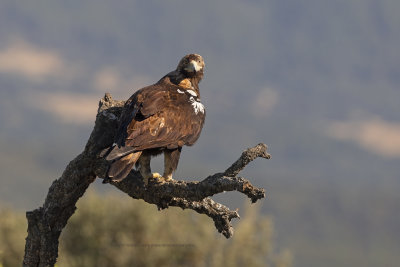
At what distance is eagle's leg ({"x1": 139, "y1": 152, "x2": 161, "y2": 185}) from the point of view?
1191 centimetres

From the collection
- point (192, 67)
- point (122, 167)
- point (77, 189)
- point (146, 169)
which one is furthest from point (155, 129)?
point (192, 67)

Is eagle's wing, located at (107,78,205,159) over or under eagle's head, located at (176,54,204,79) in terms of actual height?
under

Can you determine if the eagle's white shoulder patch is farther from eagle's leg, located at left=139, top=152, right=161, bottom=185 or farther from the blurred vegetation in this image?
the blurred vegetation

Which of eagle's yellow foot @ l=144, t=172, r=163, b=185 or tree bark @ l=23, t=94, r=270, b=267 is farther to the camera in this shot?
tree bark @ l=23, t=94, r=270, b=267

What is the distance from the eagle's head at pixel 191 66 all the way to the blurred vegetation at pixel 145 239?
14788 mm

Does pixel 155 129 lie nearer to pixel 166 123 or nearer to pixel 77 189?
pixel 166 123

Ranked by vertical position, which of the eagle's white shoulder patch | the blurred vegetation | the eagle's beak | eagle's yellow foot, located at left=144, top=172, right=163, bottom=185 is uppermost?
the blurred vegetation

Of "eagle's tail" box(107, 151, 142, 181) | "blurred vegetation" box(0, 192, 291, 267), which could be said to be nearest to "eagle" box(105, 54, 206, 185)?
"eagle's tail" box(107, 151, 142, 181)

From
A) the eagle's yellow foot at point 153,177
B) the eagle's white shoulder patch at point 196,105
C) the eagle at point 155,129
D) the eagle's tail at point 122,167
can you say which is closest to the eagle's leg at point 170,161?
the eagle at point 155,129

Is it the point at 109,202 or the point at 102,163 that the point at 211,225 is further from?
the point at 102,163

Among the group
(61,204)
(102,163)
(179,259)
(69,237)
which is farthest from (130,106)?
(69,237)

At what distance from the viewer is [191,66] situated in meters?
13.6

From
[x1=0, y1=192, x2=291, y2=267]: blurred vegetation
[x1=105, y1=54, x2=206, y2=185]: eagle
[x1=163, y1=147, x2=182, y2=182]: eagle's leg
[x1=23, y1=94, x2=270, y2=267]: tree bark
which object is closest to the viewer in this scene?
[x1=105, y1=54, x2=206, y2=185]: eagle

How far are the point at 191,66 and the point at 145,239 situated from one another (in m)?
17.5
